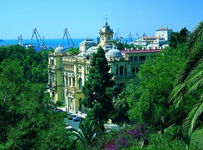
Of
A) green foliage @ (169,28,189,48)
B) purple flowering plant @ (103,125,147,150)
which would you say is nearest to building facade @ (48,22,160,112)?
green foliage @ (169,28,189,48)

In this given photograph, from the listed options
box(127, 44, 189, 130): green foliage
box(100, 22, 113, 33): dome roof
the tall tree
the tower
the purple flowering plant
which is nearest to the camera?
the tall tree

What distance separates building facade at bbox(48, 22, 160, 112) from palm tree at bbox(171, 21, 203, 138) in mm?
33520

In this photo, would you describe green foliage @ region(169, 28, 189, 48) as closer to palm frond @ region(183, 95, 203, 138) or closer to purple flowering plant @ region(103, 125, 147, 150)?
purple flowering plant @ region(103, 125, 147, 150)

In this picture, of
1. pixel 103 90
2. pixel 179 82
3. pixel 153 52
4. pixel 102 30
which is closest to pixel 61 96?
pixel 102 30

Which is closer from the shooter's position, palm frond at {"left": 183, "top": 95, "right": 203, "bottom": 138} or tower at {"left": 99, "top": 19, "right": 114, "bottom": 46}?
palm frond at {"left": 183, "top": 95, "right": 203, "bottom": 138}

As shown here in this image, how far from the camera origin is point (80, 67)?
53.4m

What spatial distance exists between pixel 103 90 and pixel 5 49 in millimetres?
52030

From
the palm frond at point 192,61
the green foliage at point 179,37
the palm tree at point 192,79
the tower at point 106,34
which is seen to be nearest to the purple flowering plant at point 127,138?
the palm tree at point 192,79

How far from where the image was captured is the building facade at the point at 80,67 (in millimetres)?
48375

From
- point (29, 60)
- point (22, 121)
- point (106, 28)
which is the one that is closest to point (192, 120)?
point (22, 121)

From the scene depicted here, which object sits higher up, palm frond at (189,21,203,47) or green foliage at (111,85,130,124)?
palm frond at (189,21,203,47)

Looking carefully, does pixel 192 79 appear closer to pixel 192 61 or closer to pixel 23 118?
pixel 192 61

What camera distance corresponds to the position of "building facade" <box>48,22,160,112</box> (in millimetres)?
48375

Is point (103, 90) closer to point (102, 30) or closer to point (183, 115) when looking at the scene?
point (183, 115)
